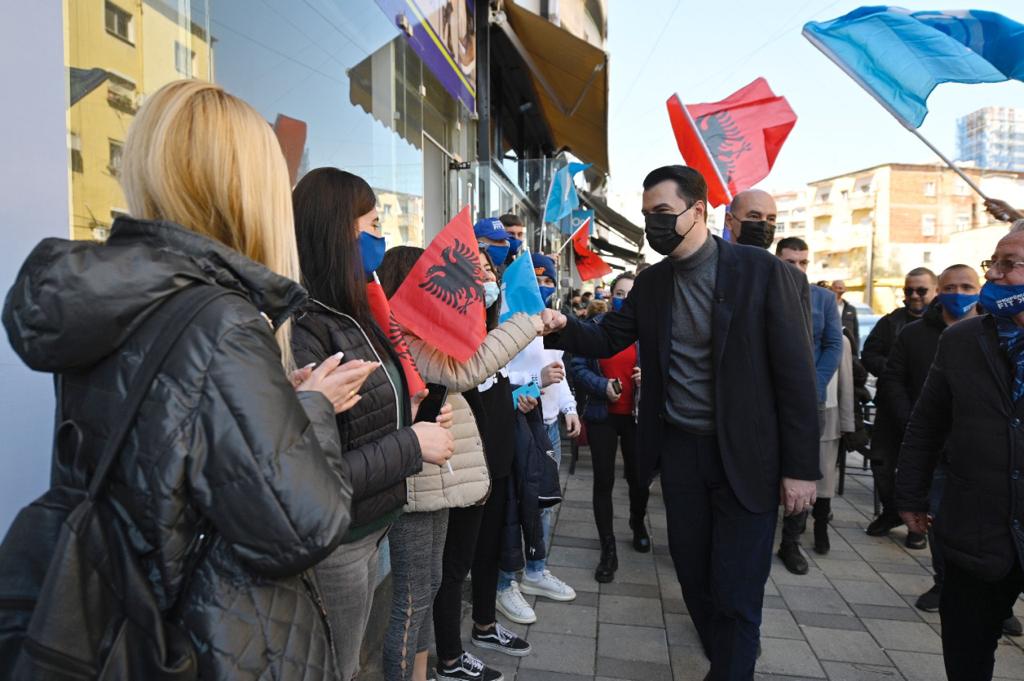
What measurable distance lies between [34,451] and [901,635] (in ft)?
13.5

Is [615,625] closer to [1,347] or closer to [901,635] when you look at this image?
[901,635]

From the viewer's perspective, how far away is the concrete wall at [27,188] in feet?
5.32

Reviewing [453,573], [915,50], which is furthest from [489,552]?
[915,50]

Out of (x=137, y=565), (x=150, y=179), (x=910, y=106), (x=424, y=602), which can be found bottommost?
(x=424, y=602)

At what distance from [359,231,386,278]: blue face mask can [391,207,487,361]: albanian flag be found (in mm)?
360

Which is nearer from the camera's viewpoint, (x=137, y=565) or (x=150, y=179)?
(x=137, y=565)

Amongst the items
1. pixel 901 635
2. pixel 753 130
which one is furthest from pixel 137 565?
pixel 753 130

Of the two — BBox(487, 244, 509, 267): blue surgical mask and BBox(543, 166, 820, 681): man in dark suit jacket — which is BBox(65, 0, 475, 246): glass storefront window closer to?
BBox(487, 244, 509, 267): blue surgical mask

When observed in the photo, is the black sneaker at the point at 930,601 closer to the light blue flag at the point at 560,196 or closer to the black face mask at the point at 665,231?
the black face mask at the point at 665,231

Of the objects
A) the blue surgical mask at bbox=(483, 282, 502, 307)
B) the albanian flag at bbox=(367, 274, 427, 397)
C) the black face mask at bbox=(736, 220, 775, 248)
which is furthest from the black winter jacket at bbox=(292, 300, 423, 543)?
the black face mask at bbox=(736, 220, 775, 248)

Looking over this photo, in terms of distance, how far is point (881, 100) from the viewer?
4.23 m

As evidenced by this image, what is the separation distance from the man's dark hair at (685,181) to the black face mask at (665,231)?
0.08 metres

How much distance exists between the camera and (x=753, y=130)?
514 centimetres

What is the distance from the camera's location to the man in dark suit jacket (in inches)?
102
